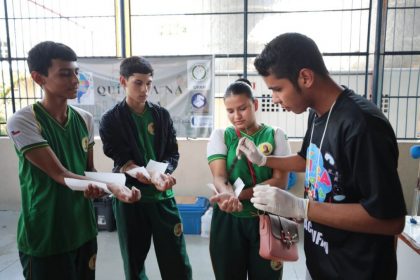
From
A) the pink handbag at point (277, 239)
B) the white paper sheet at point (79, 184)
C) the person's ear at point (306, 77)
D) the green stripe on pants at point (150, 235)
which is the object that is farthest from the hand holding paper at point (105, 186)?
the person's ear at point (306, 77)

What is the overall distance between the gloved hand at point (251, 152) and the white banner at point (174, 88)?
2390 mm

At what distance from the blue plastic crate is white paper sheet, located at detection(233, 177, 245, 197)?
1899mm

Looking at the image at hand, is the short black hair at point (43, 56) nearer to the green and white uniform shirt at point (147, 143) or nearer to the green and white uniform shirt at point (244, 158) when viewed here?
the green and white uniform shirt at point (147, 143)

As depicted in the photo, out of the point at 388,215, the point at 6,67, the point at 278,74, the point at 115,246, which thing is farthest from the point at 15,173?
the point at 388,215

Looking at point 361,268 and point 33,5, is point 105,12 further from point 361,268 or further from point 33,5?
point 361,268

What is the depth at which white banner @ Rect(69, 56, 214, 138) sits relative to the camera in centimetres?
390

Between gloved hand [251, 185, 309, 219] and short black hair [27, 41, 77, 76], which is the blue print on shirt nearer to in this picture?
gloved hand [251, 185, 309, 219]

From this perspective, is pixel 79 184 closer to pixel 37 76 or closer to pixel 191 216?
pixel 37 76

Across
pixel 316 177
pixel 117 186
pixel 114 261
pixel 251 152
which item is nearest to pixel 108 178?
pixel 117 186

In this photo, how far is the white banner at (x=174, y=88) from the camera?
3896 mm

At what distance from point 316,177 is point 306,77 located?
14.0 inches

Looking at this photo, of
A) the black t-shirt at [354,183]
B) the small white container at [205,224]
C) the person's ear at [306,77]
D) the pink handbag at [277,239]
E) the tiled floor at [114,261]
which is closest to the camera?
the black t-shirt at [354,183]

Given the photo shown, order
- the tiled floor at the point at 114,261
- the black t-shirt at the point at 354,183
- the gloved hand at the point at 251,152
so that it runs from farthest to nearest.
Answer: the tiled floor at the point at 114,261 → the gloved hand at the point at 251,152 → the black t-shirt at the point at 354,183

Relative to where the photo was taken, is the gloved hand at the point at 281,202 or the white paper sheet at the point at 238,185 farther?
the white paper sheet at the point at 238,185
